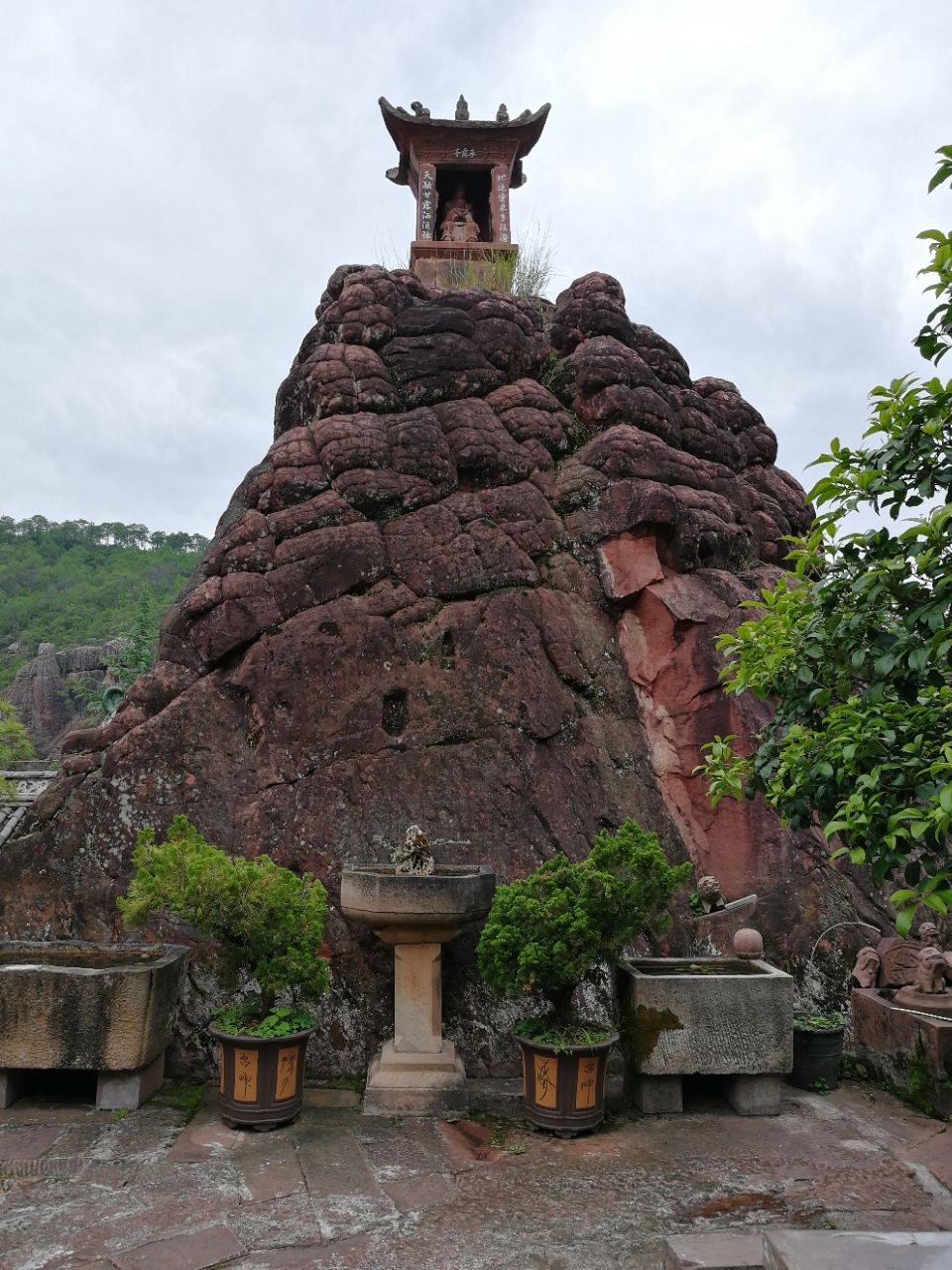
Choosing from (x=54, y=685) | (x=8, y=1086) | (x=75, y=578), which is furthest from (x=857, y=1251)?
(x=75, y=578)

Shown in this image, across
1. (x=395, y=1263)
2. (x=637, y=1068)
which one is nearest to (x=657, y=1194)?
(x=637, y=1068)

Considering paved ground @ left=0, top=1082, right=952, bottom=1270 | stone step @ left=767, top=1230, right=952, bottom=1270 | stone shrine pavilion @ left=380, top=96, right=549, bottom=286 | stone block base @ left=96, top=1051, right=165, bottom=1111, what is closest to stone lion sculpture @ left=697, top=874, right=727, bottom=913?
paved ground @ left=0, top=1082, right=952, bottom=1270

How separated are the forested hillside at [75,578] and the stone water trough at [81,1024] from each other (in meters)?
32.0

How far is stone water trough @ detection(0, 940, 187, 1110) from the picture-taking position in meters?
5.25

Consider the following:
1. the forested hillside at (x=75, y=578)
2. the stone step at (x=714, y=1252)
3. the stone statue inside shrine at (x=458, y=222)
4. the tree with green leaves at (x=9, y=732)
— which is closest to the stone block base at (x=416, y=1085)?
the stone step at (x=714, y=1252)

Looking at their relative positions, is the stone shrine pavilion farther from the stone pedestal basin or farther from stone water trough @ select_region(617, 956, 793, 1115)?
stone water trough @ select_region(617, 956, 793, 1115)

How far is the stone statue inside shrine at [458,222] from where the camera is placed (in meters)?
12.5

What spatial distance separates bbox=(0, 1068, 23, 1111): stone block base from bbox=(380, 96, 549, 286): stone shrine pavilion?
1044 cm

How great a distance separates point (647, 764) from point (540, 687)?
1214 mm

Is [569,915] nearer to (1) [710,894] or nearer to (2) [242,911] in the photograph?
(2) [242,911]

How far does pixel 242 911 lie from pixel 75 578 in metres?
49.5

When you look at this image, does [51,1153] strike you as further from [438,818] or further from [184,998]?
[438,818]

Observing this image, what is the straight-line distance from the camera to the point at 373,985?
636 cm

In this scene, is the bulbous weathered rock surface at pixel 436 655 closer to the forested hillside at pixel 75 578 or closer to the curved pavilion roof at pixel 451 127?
the curved pavilion roof at pixel 451 127
